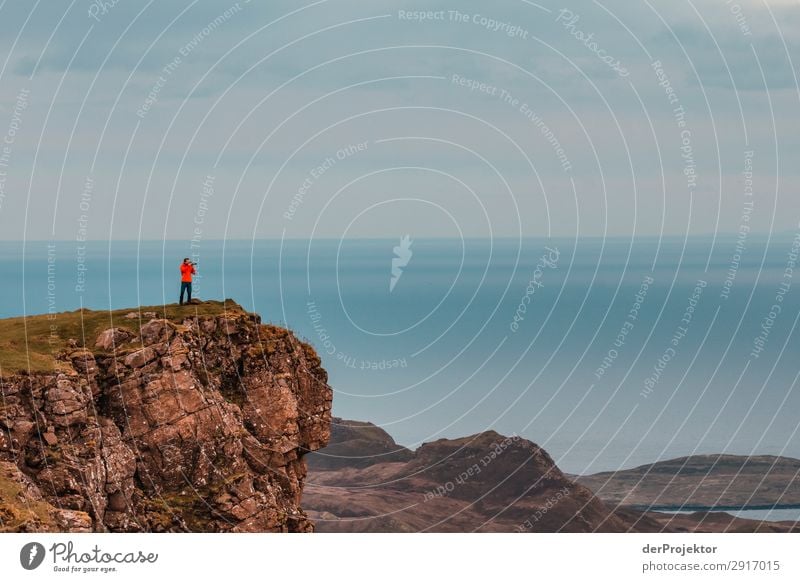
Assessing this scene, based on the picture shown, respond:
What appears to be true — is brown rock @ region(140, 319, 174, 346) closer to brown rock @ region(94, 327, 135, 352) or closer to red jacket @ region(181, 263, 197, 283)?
brown rock @ region(94, 327, 135, 352)

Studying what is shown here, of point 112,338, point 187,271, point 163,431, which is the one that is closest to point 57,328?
point 112,338

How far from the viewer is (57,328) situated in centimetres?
9744

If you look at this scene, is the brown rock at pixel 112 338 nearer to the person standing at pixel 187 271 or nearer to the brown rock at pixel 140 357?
the brown rock at pixel 140 357

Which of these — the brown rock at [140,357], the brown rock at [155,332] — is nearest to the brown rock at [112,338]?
the brown rock at [155,332]

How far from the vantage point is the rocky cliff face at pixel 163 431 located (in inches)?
3442

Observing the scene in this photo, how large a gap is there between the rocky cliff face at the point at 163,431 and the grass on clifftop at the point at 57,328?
0.73 metres

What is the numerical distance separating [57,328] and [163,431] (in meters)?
10.6

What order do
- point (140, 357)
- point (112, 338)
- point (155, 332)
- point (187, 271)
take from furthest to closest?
point (187, 271)
point (155, 332)
point (112, 338)
point (140, 357)

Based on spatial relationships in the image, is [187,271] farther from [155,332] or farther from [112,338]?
[112,338]

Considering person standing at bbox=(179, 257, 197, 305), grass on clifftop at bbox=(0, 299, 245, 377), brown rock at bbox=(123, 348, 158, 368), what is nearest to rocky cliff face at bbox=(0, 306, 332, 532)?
brown rock at bbox=(123, 348, 158, 368)

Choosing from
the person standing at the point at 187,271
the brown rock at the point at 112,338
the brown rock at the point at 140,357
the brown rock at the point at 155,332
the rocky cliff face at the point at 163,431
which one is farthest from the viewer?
the person standing at the point at 187,271

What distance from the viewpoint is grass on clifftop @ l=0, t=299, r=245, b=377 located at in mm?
91938

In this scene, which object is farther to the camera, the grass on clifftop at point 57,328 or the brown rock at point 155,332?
the brown rock at point 155,332
